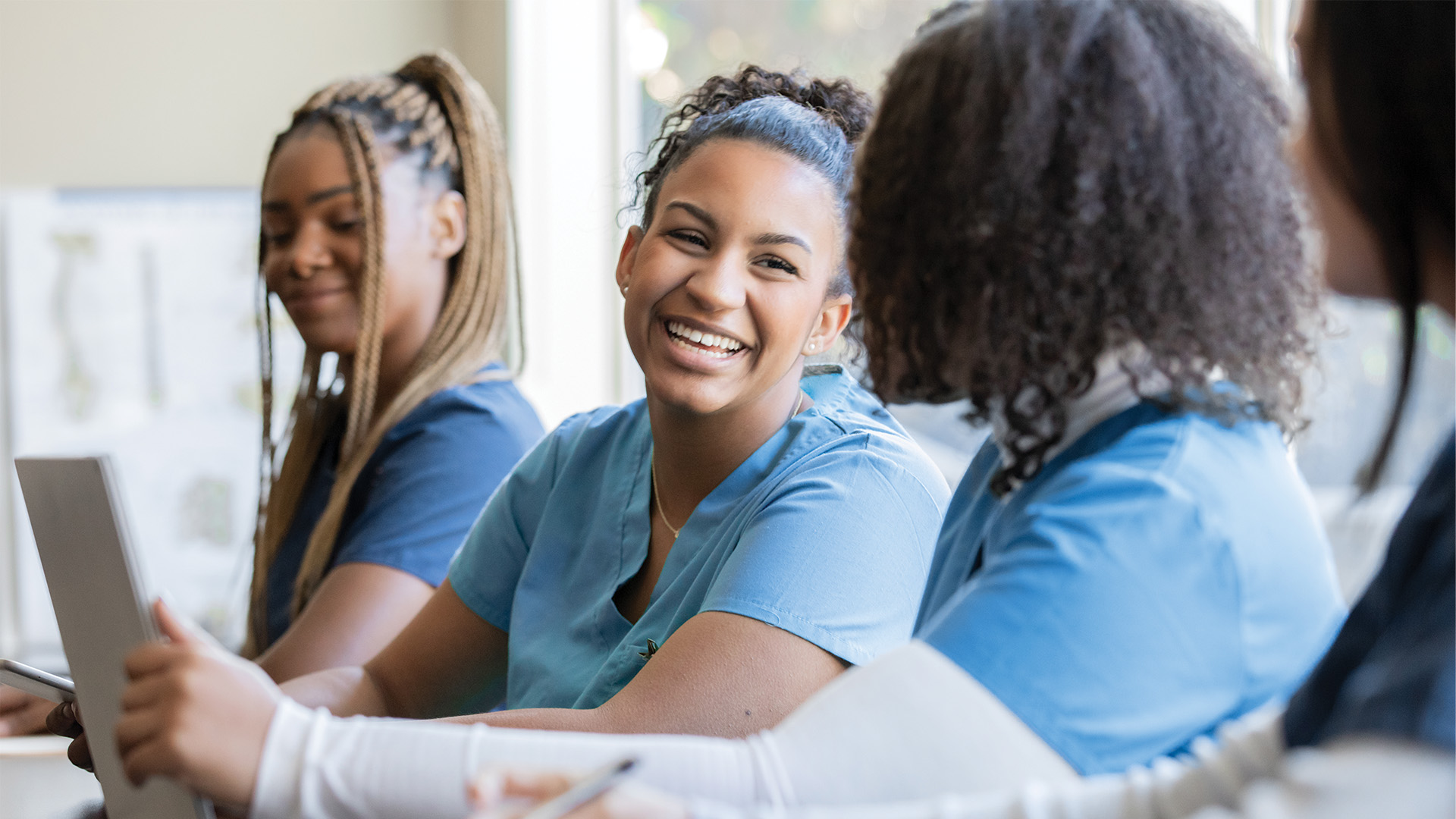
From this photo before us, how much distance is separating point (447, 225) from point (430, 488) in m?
0.42

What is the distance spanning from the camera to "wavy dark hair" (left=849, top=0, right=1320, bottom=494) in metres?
0.67

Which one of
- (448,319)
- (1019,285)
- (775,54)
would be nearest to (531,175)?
(775,54)

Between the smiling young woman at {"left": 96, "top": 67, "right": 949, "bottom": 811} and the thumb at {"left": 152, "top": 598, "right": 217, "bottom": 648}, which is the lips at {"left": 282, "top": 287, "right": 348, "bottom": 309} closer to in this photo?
the smiling young woman at {"left": 96, "top": 67, "right": 949, "bottom": 811}

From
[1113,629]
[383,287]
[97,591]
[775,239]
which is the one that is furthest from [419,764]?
[383,287]

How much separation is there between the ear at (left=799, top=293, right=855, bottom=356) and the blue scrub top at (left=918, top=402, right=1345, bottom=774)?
0.54 metres

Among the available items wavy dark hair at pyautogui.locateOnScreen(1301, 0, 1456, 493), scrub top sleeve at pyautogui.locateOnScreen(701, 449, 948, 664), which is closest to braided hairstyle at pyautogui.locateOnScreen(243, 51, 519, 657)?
scrub top sleeve at pyautogui.locateOnScreen(701, 449, 948, 664)

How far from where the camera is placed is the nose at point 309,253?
162 cm

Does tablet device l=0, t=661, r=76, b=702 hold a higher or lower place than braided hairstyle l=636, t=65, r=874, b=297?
lower

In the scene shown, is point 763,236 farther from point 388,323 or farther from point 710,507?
point 388,323

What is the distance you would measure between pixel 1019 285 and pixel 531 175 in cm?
187

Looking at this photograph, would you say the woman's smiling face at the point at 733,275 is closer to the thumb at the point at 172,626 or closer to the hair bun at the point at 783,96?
the hair bun at the point at 783,96

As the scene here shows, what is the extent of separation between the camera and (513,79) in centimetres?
238

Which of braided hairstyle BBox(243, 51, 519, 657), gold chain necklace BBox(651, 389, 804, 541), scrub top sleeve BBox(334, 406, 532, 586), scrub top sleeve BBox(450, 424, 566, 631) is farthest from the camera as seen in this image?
braided hairstyle BBox(243, 51, 519, 657)

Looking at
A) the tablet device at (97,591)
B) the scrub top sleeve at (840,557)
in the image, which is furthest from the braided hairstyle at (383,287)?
the scrub top sleeve at (840,557)
